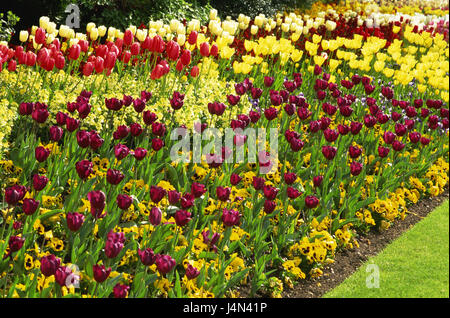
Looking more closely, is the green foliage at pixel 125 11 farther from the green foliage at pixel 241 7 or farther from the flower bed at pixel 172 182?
the green foliage at pixel 241 7

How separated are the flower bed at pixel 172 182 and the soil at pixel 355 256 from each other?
78 mm

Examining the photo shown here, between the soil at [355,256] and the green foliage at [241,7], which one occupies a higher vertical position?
the green foliage at [241,7]

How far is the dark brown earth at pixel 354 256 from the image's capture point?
157 inches

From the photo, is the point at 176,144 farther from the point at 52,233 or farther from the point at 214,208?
the point at 52,233

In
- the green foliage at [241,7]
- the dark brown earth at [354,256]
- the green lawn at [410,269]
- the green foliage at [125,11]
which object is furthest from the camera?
the green foliage at [241,7]

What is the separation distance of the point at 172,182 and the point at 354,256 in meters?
1.39

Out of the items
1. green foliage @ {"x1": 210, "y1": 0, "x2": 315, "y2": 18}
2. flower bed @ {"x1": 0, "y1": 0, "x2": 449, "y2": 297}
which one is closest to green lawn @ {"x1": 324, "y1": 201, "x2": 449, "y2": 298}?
flower bed @ {"x1": 0, "y1": 0, "x2": 449, "y2": 297}

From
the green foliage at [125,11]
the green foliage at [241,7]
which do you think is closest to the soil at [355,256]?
the green foliage at [125,11]

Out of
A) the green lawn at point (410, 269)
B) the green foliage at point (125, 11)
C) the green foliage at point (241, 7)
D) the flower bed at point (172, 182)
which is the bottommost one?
the green lawn at point (410, 269)

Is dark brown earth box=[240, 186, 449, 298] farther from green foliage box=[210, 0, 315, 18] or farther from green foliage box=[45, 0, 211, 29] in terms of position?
green foliage box=[210, 0, 315, 18]

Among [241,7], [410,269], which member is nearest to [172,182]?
[410,269]

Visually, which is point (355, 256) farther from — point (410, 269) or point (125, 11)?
point (125, 11)

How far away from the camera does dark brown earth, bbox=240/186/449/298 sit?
3.99 m

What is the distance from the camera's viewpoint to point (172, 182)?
463 centimetres
